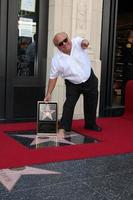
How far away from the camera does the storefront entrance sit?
740cm

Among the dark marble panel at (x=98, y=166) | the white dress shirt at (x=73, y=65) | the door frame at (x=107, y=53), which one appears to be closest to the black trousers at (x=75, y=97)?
the white dress shirt at (x=73, y=65)

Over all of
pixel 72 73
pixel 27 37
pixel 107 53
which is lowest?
pixel 72 73

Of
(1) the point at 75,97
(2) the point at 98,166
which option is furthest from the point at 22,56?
(2) the point at 98,166

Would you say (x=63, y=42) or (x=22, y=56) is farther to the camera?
(x=22, y=56)

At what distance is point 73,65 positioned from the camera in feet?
20.7

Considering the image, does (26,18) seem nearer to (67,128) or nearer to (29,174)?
(67,128)

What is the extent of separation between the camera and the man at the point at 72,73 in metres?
6.27

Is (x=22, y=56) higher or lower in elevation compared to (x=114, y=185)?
higher

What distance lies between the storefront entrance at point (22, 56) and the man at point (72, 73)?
4.50ft

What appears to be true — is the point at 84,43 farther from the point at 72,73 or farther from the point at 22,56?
the point at 22,56

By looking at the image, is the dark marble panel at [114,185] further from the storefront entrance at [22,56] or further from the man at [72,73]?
the storefront entrance at [22,56]

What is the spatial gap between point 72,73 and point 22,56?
171 centimetres

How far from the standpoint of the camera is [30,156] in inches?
203

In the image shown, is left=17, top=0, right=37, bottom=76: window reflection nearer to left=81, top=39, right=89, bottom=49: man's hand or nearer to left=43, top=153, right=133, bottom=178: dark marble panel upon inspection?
left=81, top=39, right=89, bottom=49: man's hand
